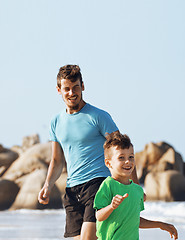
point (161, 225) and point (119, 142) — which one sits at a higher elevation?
point (119, 142)

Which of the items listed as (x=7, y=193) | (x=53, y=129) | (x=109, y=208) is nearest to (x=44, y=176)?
(x=7, y=193)

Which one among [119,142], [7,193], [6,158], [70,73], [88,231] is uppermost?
[70,73]

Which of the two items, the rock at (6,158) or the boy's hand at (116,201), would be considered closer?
the boy's hand at (116,201)

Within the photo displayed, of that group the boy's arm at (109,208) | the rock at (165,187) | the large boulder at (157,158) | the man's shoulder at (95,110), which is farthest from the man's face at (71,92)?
the large boulder at (157,158)

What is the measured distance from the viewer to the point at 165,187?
2762cm

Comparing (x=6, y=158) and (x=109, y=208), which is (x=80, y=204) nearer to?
(x=109, y=208)

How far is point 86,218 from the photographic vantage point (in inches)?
198

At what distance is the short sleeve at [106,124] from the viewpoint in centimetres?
510

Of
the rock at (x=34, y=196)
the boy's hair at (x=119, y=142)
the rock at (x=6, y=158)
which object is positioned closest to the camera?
the boy's hair at (x=119, y=142)

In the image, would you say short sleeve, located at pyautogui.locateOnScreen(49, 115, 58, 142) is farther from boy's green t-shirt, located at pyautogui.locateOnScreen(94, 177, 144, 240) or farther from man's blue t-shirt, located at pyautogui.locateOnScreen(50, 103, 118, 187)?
boy's green t-shirt, located at pyautogui.locateOnScreen(94, 177, 144, 240)

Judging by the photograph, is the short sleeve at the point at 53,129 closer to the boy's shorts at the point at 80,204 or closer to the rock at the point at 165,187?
the boy's shorts at the point at 80,204

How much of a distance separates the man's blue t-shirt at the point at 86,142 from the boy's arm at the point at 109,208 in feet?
3.48

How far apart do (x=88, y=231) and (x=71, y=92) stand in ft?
4.01

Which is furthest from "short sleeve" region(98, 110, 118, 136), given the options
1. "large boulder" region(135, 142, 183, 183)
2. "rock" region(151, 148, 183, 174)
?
"large boulder" region(135, 142, 183, 183)
